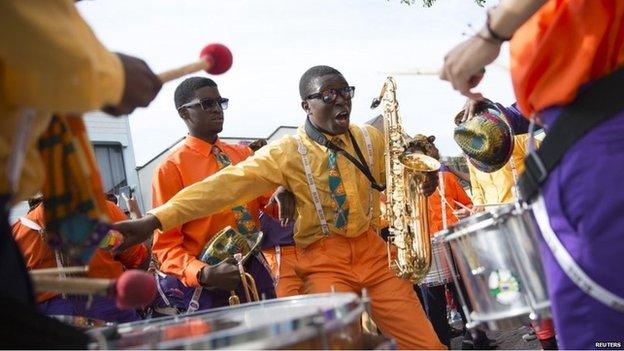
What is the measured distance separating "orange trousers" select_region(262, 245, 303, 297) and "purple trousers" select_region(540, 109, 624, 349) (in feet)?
8.82

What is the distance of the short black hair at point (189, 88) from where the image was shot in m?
5.46

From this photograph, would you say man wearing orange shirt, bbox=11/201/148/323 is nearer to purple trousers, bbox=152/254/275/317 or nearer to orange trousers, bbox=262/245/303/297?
purple trousers, bbox=152/254/275/317

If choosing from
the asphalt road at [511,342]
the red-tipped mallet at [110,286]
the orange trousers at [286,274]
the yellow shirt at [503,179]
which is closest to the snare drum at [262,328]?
the red-tipped mallet at [110,286]

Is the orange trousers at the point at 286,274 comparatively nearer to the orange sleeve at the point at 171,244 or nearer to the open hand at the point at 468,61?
the orange sleeve at the point at 171,244

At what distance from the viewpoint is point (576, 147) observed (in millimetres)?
1917

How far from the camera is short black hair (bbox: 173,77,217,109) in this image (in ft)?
17.9

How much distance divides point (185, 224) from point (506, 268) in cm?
321

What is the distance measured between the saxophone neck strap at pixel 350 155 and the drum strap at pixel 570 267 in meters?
2.64

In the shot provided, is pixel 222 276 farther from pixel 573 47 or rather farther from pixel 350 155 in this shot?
pixel 573 47

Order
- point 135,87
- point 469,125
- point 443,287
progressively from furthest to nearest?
point 443,287, point 469,125, point 135,87

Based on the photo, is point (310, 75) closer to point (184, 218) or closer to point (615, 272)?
point (184, 218)

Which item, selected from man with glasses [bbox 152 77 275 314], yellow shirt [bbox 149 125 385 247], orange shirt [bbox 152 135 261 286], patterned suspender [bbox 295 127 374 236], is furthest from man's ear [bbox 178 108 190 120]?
patterned suspender [bbox 295 127 374 236]

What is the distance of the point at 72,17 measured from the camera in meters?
1.50

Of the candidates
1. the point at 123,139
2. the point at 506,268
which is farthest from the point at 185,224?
the point at 123,139
